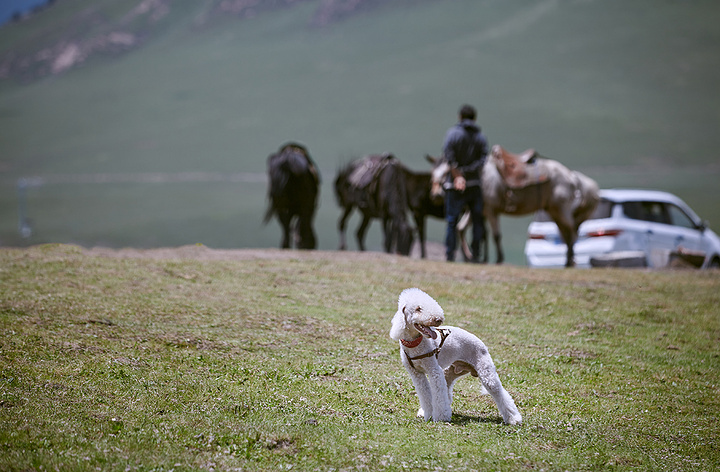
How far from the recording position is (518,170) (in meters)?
15.4

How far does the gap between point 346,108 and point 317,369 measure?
77.6 meters

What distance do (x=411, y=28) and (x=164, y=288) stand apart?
316 feet

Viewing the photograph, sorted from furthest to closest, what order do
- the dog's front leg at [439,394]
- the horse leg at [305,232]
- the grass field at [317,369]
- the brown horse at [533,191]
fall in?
the horse leg at [305,232]
the brown horse at [533,191]
the dog's front leg at [439,394]
the grass field at [317,369]

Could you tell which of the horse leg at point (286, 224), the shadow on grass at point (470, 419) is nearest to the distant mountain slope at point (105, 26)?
the horse leg at point (286, 224)

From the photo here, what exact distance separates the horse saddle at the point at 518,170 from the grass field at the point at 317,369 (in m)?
3.34

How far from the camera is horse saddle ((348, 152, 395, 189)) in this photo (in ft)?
55.2

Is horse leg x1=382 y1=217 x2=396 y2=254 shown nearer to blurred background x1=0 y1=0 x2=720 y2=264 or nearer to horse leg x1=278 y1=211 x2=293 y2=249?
horse leg x1=278 y1=211 x2=293 y2=249

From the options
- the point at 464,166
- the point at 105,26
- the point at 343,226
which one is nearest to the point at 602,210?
the point at 464,166

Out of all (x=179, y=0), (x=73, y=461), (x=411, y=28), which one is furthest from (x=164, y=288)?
(x=179, y=0)

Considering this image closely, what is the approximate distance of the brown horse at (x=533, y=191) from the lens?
15305mm

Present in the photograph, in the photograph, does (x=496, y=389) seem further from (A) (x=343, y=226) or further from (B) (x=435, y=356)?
(A) (x=343, y=226)

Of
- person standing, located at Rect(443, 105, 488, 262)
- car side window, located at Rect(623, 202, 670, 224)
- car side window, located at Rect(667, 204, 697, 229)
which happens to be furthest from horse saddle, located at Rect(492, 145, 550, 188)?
car side window, located at Rect(667, 204, 697, 229)

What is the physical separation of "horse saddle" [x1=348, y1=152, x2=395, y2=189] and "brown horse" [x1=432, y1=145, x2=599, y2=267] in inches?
60.3

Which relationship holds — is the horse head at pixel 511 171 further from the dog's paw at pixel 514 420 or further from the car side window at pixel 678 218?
the dog's paw at pixel 514 420
